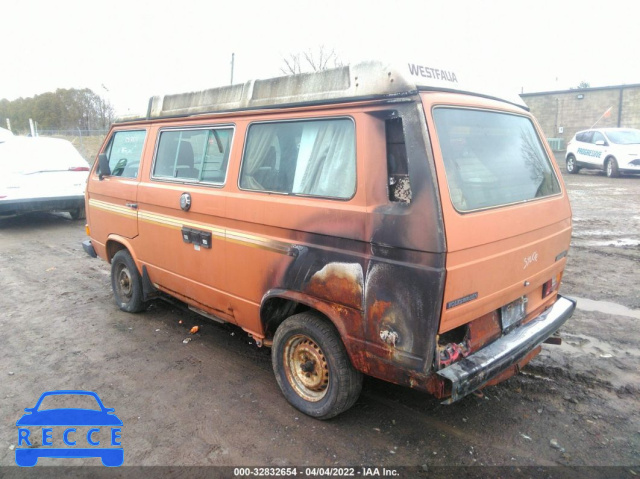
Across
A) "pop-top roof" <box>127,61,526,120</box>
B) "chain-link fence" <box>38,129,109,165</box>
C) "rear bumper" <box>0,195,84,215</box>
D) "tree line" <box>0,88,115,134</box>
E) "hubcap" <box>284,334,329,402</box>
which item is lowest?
"hubcap" <box>284,334,329,402</box>

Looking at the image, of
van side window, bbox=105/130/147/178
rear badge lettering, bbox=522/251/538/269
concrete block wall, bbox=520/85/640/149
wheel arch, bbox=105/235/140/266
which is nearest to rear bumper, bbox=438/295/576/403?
rear badge lettering, bbox=522/251/538/269

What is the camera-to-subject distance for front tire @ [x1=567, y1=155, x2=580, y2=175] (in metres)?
17.7

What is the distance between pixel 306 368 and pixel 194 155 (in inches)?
81.6

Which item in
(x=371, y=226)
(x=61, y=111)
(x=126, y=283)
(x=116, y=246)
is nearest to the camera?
(x=371, y=226)

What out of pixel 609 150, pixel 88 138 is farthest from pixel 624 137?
pixel 88 138

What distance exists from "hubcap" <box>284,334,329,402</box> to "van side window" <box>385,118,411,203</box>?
1.20 metres

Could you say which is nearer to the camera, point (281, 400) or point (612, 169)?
point (281, 400)

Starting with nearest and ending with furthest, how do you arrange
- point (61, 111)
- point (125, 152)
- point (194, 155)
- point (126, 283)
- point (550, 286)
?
1. point (550, 286)
2. point (194, 155)
3. point (125, 152)
4. point (126, 283)
5. point (61, 111)

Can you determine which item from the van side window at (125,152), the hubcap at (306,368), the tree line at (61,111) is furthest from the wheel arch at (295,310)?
the tree line at (61,111)

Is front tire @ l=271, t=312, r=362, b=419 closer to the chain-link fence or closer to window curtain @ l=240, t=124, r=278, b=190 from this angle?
window curtain @ l=240, t=124, r=278, b=190

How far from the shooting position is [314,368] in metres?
3.23

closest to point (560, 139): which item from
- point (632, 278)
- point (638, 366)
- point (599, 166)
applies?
point (599, 166)

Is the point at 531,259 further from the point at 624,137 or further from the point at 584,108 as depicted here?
the point at 584,108

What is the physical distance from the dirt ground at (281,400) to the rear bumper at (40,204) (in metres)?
4.53
